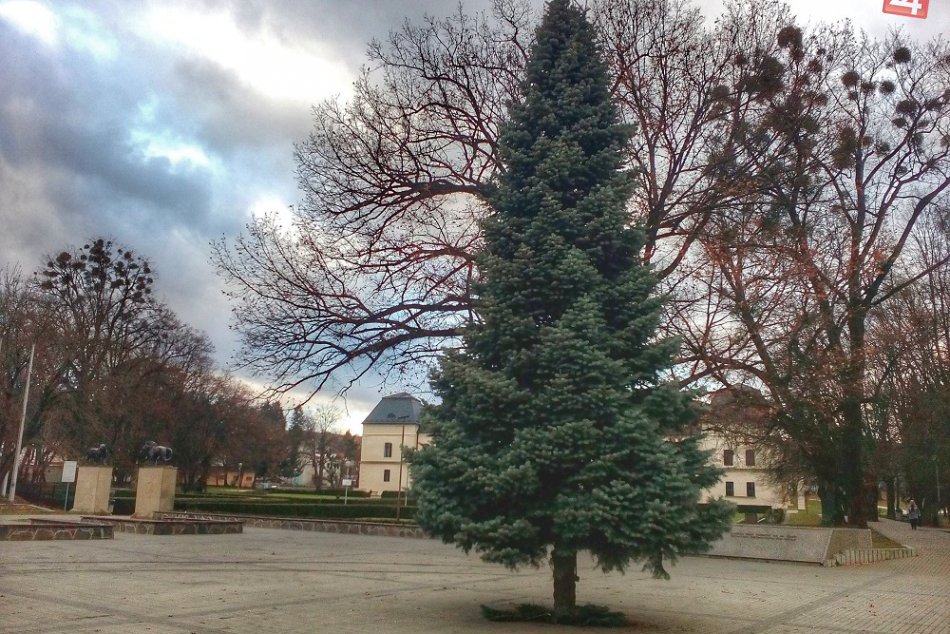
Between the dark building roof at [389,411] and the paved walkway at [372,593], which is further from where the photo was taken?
the dark building roof at [389,411]

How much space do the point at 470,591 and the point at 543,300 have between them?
4852 millimetres

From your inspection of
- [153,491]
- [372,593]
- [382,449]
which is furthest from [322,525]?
[382,449]

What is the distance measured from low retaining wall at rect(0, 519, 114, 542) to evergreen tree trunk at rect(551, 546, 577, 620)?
12.7 metres

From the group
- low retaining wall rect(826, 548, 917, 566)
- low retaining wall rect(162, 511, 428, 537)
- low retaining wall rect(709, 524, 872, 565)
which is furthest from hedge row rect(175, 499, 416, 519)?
low retaining wall rect(826, 548, 917, 566)

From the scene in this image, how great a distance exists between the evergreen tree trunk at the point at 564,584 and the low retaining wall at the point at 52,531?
41.5 feet

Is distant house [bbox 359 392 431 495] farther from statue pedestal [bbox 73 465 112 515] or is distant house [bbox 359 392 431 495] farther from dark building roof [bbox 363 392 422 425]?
statue pedestal [bbox 73 465 112 515]

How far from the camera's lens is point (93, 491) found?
1134 inches

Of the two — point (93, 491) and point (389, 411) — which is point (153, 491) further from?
point (389, 411)

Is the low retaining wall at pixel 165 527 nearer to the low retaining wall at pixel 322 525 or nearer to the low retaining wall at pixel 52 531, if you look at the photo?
the low retaining wall at pixel 52 531

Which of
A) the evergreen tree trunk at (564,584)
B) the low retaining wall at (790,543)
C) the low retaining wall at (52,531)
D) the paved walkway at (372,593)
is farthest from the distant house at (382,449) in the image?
the evergreen tree trunk at (564,584)

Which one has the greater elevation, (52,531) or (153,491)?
(153,491)

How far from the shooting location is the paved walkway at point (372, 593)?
26.9 ft

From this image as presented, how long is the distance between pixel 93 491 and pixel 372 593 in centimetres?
2209

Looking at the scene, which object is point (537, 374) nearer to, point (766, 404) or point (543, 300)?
point (543, 300)
